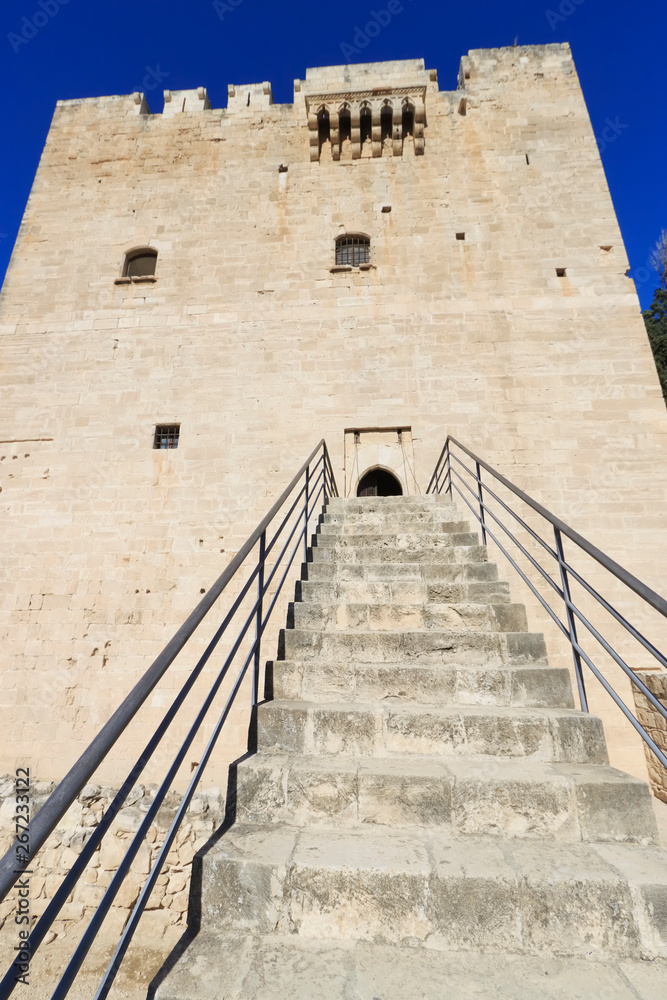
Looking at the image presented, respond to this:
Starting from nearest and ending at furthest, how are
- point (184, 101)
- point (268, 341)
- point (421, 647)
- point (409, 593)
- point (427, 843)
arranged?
point (427, 843) → point (421, 647) → point (409, 593) → point (268, 341) → point (184, 101)

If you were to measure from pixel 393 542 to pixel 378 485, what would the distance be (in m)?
3.54

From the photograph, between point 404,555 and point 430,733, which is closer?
point 430,733

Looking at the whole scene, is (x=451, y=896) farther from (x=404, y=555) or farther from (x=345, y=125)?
(x=345, y=125)

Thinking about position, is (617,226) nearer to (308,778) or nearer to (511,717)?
(511,717)

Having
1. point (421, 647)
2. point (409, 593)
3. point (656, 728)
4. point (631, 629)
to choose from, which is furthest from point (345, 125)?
point (656, 728)

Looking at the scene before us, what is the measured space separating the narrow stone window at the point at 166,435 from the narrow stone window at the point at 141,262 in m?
3.38

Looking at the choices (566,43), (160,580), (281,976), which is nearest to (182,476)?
(160,580)

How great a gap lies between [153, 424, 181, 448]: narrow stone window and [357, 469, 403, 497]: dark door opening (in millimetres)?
3156

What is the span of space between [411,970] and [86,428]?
8.09 m

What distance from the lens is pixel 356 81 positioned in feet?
30.2

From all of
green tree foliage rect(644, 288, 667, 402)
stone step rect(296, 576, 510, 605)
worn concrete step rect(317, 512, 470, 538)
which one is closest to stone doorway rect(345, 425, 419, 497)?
worn concrete step rect(317, 512, 470, 538)

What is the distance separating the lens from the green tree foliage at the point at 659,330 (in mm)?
14272

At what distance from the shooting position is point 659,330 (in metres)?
15.1

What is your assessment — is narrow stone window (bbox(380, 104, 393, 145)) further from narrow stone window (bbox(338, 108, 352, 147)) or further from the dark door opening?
the dark door opening
